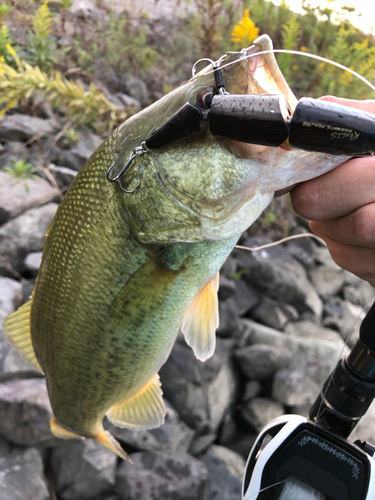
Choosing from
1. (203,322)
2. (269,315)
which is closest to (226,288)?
(269,315)

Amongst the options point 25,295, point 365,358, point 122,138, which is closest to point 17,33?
point 25,295

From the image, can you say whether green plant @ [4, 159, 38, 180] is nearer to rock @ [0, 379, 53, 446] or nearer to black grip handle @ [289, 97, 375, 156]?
rock @ [0, 379, 53, 446]

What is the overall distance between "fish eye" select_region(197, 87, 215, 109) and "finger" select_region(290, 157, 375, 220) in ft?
1.14

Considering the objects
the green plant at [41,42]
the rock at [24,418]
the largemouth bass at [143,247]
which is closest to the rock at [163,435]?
the rock at [24,418]

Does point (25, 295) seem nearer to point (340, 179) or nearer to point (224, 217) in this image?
point (224, 217)

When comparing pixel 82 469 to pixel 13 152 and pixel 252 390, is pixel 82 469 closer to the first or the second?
pixel 252 390

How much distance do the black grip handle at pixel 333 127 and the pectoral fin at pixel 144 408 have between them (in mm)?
1308

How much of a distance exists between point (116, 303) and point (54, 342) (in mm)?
329

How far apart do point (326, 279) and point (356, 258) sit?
10.7ft

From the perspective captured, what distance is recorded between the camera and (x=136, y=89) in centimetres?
513

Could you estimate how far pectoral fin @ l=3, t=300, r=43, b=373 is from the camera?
146 centimetres

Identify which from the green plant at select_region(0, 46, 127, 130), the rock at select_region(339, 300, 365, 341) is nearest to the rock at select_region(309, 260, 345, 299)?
the rock at select_region(339, 300, 365, 341)

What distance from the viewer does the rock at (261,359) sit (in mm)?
3092

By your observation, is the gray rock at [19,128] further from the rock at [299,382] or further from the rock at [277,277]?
the rock at [299,382]
